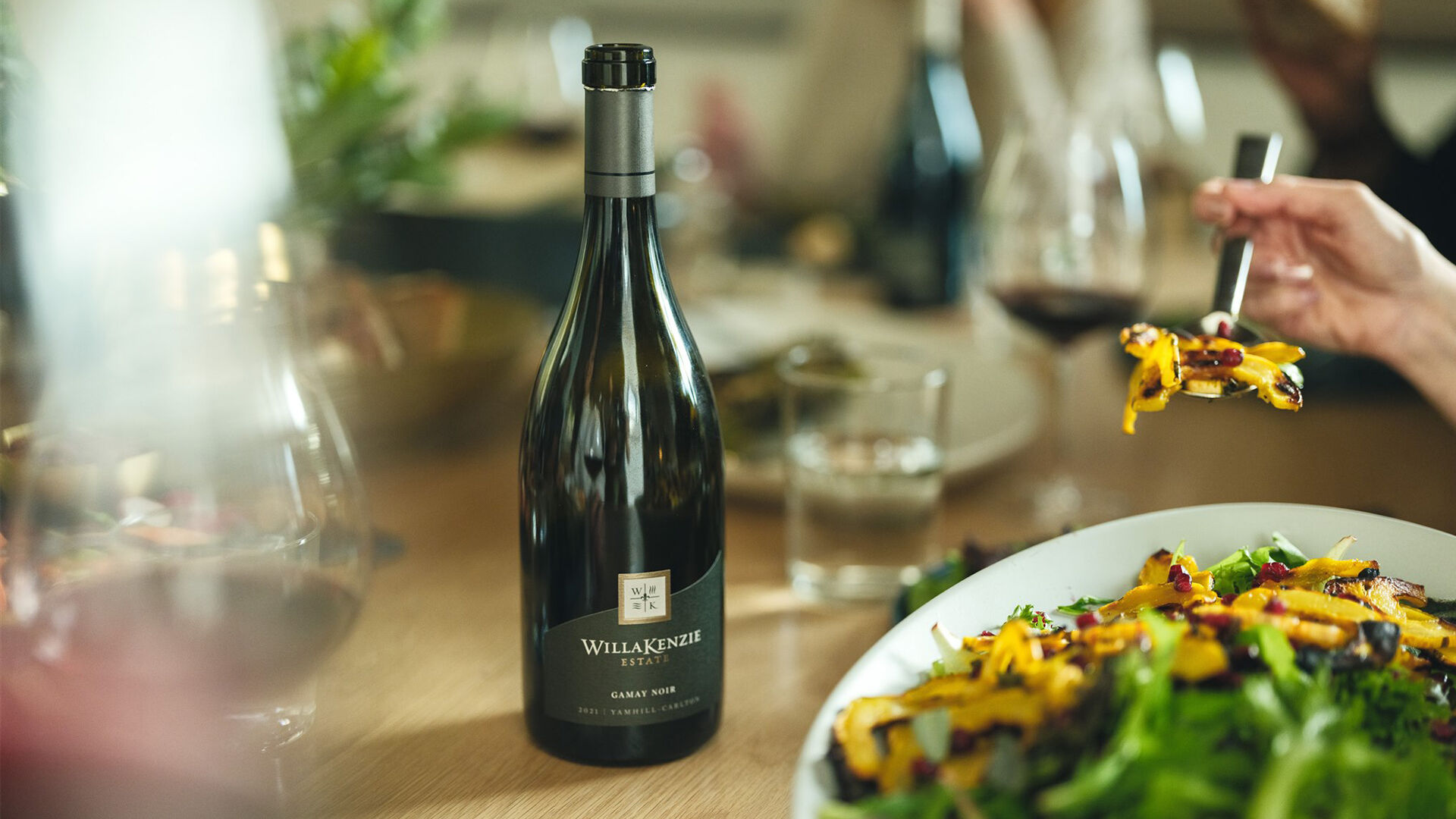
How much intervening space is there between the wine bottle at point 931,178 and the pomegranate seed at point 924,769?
1271mm

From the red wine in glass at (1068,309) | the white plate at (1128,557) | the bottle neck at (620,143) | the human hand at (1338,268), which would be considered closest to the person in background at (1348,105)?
the red wine in glass at (1068,309)

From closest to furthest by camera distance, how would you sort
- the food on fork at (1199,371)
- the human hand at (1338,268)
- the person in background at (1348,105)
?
the food on fork at (1199,371), the human hand at (1338,268), the person in background at (1348,105)

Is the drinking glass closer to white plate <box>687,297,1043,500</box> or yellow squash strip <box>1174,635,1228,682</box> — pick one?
white plate <box>687,297,1043,500</box>

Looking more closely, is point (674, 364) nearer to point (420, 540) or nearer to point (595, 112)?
point (595, 112)

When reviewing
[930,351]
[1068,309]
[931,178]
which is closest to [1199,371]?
[1068,309]

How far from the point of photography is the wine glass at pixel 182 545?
21.5 inches

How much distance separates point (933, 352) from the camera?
1381 mm

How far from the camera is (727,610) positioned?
2.93ft

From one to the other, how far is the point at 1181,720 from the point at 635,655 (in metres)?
0.29

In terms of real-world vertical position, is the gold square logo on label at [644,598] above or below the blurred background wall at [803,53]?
below

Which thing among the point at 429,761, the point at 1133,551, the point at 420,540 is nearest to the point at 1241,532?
the point at 1133,551

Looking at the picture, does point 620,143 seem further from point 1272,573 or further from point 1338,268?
point 1338,268

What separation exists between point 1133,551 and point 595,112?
1.20 ft

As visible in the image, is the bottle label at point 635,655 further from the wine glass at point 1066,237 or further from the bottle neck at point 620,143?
the wine glass at point 1066,237
